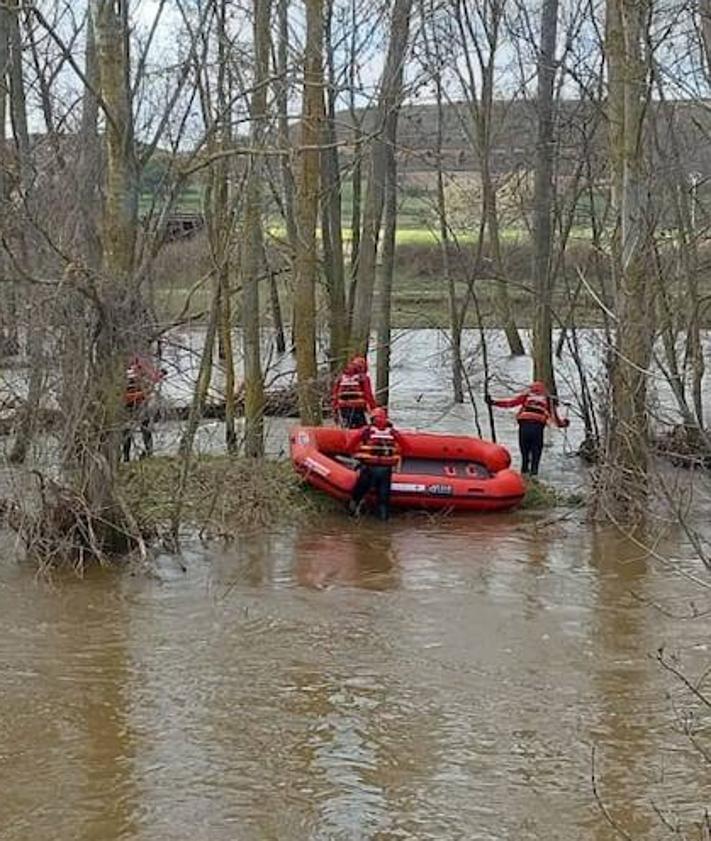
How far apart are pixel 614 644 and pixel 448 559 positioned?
9.97 ft

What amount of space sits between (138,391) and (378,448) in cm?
266

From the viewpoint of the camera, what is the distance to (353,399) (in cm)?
1694

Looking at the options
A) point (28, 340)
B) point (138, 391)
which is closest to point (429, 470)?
point (138, 391)

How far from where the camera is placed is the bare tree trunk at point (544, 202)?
2023cm

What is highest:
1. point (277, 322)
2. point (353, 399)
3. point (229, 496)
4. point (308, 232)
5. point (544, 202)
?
point (544, 202)

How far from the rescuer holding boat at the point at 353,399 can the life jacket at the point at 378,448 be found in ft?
8.69

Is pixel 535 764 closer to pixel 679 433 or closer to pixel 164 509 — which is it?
pixel 164 509

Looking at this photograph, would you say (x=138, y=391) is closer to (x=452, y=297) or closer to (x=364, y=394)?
(x=364, y=394)

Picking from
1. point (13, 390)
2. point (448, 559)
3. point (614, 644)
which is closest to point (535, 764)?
point (614, 644)

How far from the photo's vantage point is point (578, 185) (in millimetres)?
20156

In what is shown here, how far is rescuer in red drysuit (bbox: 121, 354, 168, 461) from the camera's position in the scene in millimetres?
12125

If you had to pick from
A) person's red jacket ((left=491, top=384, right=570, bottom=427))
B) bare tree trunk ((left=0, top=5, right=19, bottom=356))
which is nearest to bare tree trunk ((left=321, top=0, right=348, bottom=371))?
person's red jacket ((left=491, top=384, right=570, bottom=427))

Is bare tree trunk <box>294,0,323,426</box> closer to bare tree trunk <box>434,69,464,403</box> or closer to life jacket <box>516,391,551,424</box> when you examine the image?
life jacket <box>516,391,551,424</box>

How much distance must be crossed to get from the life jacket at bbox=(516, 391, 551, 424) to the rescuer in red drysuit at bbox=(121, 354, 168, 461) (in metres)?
4.68
